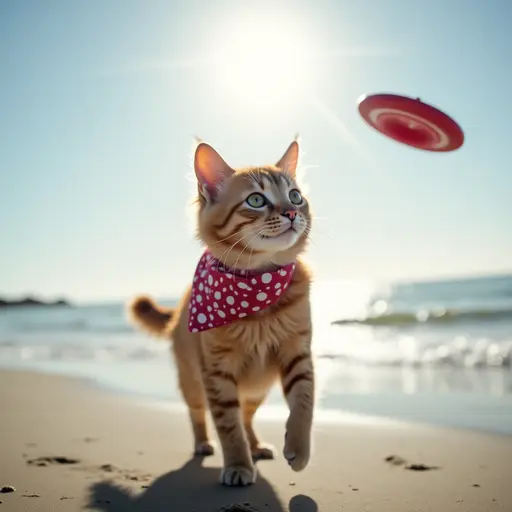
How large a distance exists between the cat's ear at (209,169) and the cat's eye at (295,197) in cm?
34

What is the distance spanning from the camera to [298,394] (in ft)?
9.03

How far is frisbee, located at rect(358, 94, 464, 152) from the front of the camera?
287 centimetres

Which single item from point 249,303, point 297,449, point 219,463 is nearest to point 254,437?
point 219,463

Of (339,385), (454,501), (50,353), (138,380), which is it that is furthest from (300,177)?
(50,353)

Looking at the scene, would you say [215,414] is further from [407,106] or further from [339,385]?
[339,385]

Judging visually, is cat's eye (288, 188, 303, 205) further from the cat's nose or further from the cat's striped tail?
the cat's striped tail

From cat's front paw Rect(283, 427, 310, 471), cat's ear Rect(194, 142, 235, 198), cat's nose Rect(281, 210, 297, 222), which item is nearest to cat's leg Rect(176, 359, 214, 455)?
cat's front paw Rect(283, 427, 310, 471)

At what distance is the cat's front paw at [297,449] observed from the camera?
2527mm

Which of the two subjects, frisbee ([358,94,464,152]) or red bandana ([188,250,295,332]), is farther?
frisbee ([358,94,464,152])

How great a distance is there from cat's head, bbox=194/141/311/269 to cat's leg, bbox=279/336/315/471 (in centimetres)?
45

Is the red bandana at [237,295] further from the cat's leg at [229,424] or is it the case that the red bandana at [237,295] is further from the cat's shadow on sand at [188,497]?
the cat's shadow on sand at [188,497]

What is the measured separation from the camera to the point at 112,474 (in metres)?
2.85

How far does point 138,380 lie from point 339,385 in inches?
97.2

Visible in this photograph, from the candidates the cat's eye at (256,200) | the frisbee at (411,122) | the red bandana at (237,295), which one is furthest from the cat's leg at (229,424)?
the frisbee at (411,122)
